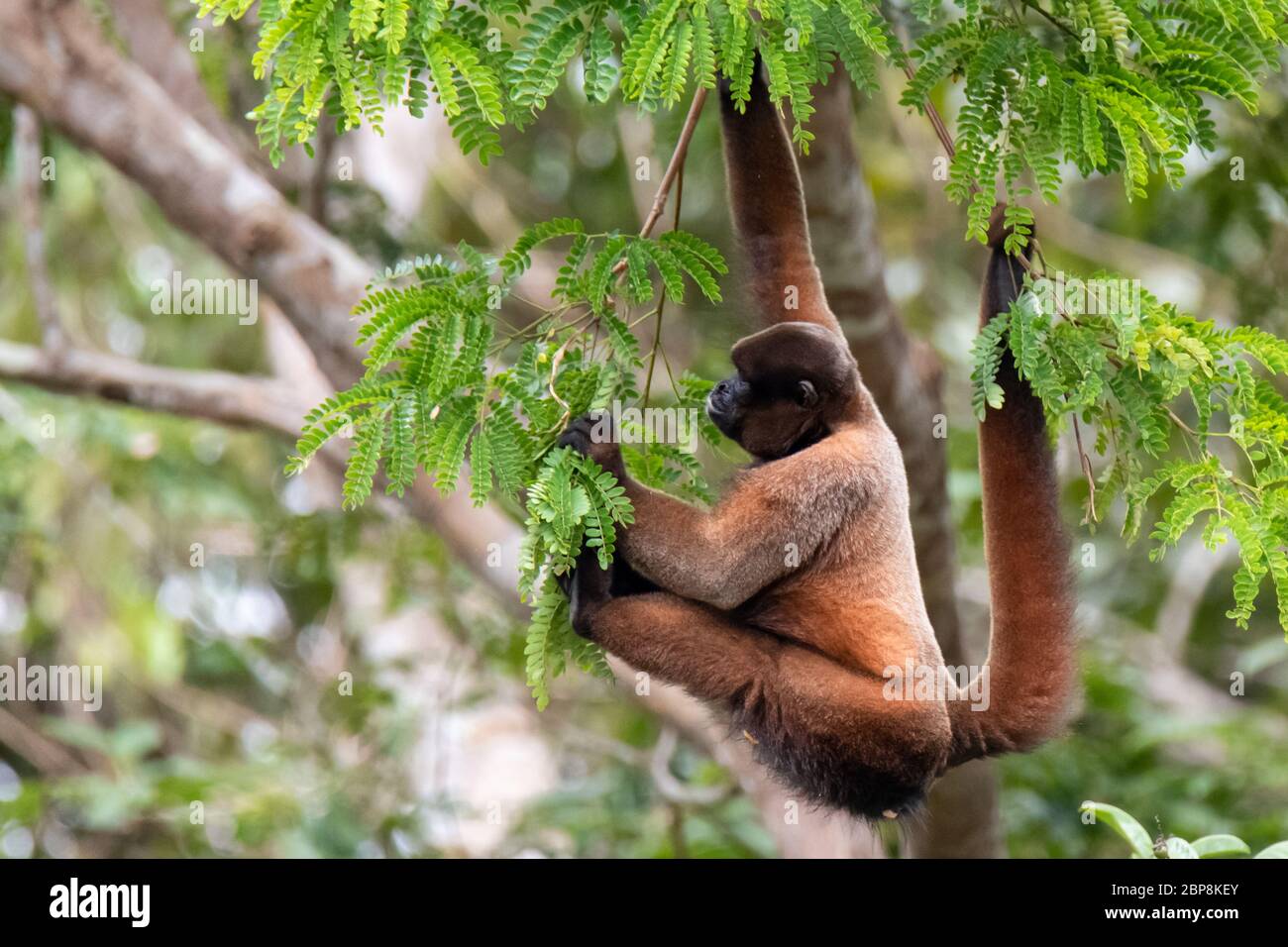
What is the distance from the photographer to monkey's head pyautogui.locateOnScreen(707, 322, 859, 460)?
5746 mm

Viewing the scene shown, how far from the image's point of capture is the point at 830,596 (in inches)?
222

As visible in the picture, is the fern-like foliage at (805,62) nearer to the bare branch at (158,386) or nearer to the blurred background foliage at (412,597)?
the blurred background foliage at (412,597)

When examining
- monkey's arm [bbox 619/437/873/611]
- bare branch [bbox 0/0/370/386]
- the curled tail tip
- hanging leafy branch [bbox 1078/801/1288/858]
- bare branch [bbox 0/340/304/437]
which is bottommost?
hanging leafy branch [bbox 1078/801/1288/858]

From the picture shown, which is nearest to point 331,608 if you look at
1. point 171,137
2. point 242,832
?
point 242,832

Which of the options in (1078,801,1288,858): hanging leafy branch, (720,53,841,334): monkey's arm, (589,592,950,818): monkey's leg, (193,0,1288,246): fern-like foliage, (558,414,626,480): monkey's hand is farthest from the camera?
(720,53,841,334): monkey's arm

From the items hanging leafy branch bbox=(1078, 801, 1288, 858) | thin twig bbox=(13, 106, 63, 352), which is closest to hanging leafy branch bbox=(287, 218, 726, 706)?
hanging leafy branch bbox=(1078, 801, 1288, 858)

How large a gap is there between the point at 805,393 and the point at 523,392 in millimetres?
1564

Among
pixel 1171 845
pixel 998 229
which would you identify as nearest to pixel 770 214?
pixel 998 229

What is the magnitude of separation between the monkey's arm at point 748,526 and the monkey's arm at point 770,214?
3.65 feet

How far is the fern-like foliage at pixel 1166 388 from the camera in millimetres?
4625

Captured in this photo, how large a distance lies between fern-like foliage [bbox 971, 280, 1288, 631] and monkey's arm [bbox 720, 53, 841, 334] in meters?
1.65

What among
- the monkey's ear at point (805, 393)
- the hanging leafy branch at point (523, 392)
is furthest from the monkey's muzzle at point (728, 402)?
the hanging leafy branch at point (523, 392)

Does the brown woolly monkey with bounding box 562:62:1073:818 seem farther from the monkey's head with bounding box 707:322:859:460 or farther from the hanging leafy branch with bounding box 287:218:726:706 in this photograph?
the hanging leafy branch with bounding box 287:218:726:706
